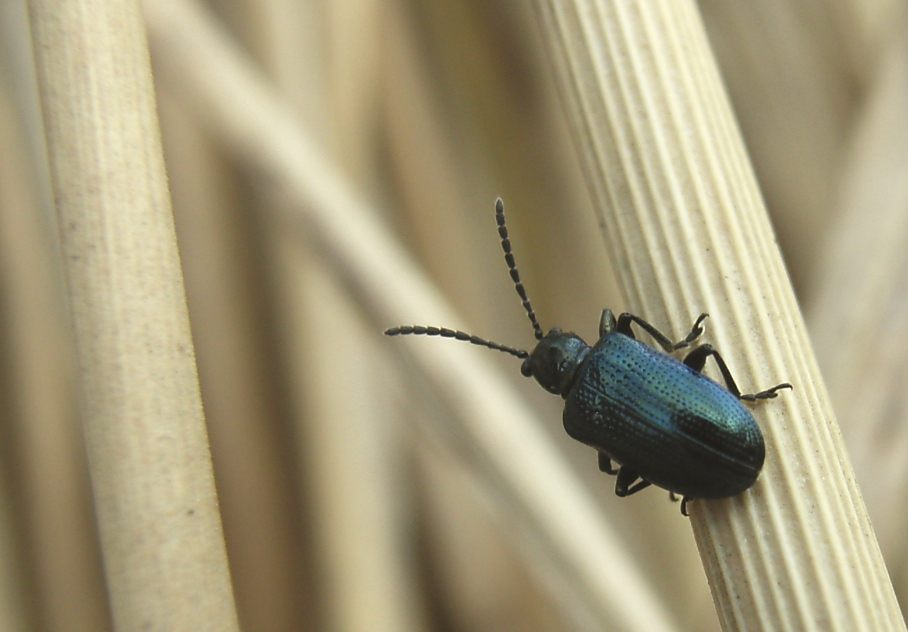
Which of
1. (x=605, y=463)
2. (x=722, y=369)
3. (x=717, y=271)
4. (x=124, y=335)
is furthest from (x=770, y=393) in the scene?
(x=124, y=335)

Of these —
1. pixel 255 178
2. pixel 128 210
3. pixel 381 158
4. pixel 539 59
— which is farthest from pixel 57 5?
pixel 539 59

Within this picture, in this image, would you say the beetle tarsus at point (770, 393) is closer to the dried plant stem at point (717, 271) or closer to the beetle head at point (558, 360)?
the dried plant stem at point (717, 271)

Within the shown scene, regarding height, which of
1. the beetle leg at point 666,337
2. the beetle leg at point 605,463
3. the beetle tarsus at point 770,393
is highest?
the beetle leg at point 666,337

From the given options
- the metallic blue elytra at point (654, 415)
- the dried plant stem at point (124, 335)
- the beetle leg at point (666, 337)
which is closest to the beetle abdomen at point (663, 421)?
the metallic blue elytra at point (654, 415)

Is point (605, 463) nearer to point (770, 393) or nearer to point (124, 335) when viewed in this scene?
point (770, 393)

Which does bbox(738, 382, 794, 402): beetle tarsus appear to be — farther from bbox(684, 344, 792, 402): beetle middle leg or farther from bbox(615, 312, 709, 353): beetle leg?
bbox(615, 312, 709, 353): beetle leg

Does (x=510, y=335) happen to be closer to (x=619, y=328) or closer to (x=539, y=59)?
(x=619, y=328)
